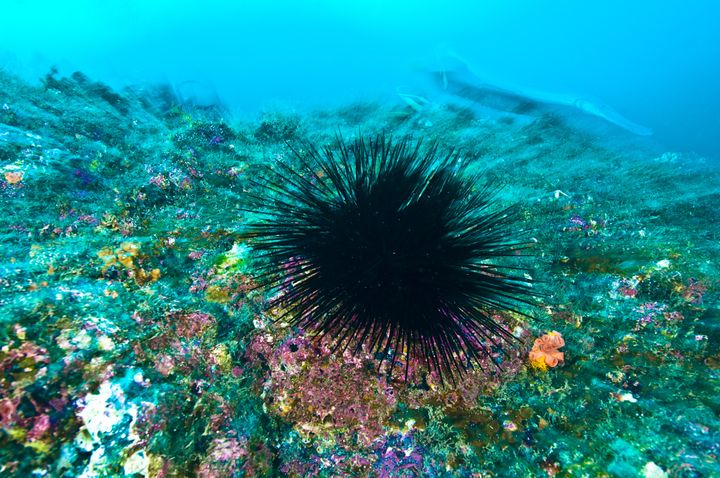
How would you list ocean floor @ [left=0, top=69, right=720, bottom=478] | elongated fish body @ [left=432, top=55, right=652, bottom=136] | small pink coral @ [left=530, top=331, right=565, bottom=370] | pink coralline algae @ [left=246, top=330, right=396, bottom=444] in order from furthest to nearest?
elongated fish body @ [left=432, top=55, right=652, bottom=136] < small pink coral @ [left=530, top=331, right=565, bottom=370] < pink coralline algae @ [left=246, top=330, right=396, bottom=444] < ocean floor @ [left=0, top=69, right=720, bottom=478]

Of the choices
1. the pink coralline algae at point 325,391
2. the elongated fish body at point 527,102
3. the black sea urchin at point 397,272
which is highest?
the elongated fish body at point 527,102

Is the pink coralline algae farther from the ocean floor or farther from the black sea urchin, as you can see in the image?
the black sea urchin

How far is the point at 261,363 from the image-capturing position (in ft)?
7.77

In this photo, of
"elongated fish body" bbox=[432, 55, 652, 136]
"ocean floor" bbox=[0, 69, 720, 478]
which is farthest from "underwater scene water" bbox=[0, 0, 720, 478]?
"elongated fish body" bbox=[432, 55, 652, 136]

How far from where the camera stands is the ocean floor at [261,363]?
1.80 metres

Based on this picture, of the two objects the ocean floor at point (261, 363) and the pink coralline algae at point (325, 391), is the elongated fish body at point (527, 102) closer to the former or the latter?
the ocean floor at point (261, 363)

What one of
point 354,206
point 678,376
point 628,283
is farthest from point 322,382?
point 628,283

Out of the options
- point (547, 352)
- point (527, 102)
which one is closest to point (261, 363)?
point (547, 352)

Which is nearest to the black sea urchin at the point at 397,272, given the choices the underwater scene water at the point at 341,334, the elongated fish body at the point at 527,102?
the underwater scene water at the point at 341,334

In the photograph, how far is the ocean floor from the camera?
1.80m

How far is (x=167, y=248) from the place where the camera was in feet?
10.1

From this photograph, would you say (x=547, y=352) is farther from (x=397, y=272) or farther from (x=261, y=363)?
(x=261, y=363)

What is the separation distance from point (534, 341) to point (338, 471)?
68.9 inches

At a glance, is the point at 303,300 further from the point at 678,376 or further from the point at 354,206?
the point at 678,376
